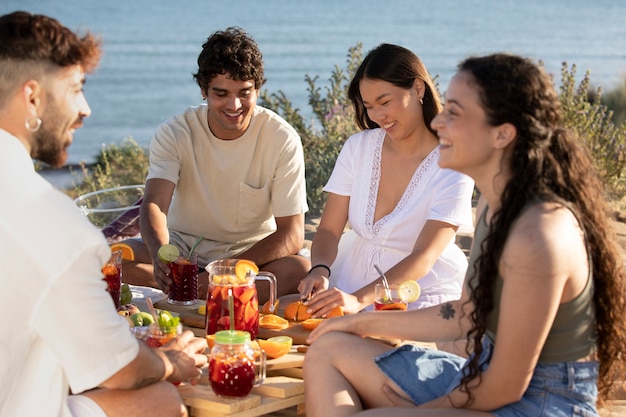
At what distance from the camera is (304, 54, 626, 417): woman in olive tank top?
9.16 feet

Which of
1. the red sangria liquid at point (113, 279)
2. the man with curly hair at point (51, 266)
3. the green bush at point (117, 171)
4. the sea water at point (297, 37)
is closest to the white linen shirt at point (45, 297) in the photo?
the man with curly hair at point (51, 266)

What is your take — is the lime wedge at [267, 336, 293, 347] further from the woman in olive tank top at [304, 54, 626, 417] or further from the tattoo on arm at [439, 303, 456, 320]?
the tattoo on arm at [439, 303, 456, 320]

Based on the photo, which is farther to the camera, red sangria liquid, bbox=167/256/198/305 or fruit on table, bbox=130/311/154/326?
red sangria liquid, bbox=167/256/198/305

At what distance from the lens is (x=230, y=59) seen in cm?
473

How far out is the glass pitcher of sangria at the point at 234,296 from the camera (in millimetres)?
3531

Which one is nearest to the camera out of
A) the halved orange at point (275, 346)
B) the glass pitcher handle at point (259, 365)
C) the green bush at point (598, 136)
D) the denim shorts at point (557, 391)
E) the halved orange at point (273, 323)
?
the denim shorts at point (557, 391)

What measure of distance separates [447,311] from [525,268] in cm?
59

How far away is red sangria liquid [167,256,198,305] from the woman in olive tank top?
42.0 inches

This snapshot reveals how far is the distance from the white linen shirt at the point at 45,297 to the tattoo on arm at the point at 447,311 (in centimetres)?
113

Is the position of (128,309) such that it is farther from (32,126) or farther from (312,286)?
(32,126)

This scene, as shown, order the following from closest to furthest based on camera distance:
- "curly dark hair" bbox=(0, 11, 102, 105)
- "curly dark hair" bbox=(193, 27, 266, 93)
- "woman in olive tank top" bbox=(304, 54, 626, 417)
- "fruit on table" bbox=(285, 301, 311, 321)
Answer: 1. "curly dark hair" bbox=(0, 11, 102, 105)
2. "woman in olive tank top" bbox=(304, 54, 626, 417)
3. "fruit on table" bbox=(285, 301, 311, 321)
4. "curly dark hair" bbox=(193, 27, 266, 93)

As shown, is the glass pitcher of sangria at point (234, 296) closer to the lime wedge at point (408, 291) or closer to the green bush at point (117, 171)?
the lime wedge at point (408, 291)

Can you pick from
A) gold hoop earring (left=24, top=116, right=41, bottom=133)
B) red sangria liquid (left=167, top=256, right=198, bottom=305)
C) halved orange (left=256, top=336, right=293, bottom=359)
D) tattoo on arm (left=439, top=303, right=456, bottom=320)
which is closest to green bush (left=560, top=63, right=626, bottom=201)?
red sangria liquid (left=167, top=256, right=198, bottom=305)

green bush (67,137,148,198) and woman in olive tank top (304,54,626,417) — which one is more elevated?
woman in olive tank top (304,54,626,417)
